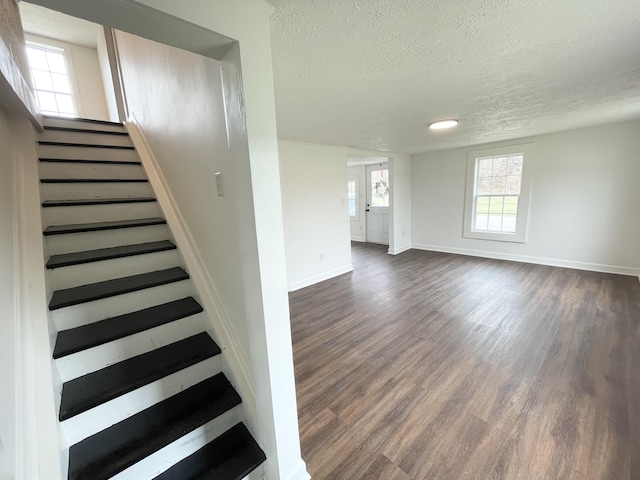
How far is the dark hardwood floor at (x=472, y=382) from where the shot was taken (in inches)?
56.5

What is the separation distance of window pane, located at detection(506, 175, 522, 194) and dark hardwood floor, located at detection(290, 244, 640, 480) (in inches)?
70.7

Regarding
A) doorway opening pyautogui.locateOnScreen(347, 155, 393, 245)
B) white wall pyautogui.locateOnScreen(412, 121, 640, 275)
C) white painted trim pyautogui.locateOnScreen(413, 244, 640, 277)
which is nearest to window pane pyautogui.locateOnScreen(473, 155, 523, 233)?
white wall pyautogui.locateOnScreen(412, 121, 640, 275)

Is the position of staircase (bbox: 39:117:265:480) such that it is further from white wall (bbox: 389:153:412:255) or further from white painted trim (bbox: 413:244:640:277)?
white painted trim (bbox: 413:244:640:277)

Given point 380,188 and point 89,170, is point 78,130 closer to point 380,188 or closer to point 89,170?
point 89,170

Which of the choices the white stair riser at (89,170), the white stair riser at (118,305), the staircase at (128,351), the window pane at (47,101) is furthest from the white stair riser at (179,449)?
the window pane at (47,101)

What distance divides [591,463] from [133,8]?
2692mm

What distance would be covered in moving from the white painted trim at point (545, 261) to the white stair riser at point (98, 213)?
210 inches

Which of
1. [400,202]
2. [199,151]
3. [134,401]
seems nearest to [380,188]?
[400,202]

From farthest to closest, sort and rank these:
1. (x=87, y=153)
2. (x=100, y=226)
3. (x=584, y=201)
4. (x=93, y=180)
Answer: (x=584, y=201) → (x=87, y=153) → (x=93, y=180) → (x=100, y=226)

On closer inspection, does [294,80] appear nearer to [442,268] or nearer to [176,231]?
[176,231]

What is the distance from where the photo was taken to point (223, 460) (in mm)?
1265

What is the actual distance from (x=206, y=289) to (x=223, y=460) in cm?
85

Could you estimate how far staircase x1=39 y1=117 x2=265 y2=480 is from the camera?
1.17 meters

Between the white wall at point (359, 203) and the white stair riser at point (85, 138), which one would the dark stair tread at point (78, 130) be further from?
the white wall at point (359, 203)
